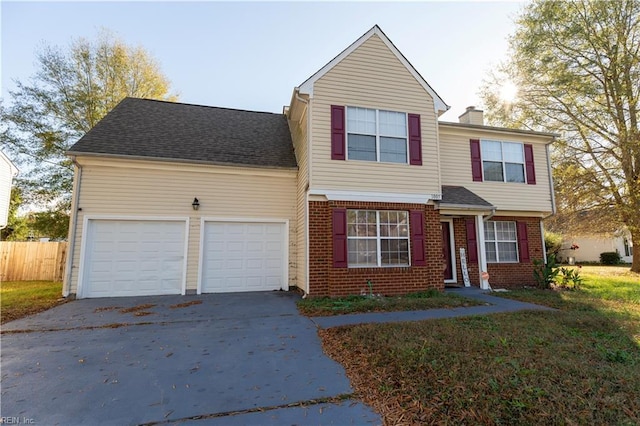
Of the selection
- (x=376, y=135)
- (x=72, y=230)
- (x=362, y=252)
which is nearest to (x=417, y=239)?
(x=362, y=252)

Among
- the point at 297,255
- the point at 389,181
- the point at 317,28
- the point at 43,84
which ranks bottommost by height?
the point at 297,255

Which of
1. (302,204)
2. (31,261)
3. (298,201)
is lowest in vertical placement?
(31,261)

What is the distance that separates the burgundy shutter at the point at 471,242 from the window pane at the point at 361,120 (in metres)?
4.90

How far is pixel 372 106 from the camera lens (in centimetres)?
857

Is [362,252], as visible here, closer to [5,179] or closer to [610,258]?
[5,179]

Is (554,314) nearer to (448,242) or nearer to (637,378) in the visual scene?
(637,378)

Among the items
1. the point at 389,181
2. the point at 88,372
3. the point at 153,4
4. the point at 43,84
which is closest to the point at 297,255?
the point at 389,181

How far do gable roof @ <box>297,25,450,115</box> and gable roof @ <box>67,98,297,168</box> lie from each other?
2.62 metres

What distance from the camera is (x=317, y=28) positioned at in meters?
9.18

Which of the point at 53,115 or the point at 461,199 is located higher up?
the point at 53,115

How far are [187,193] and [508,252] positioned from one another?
11.2 metres

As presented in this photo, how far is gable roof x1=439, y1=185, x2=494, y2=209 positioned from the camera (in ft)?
30.2

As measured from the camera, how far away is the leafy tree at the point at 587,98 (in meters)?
13.8

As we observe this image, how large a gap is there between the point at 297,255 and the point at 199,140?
16.6 ft
